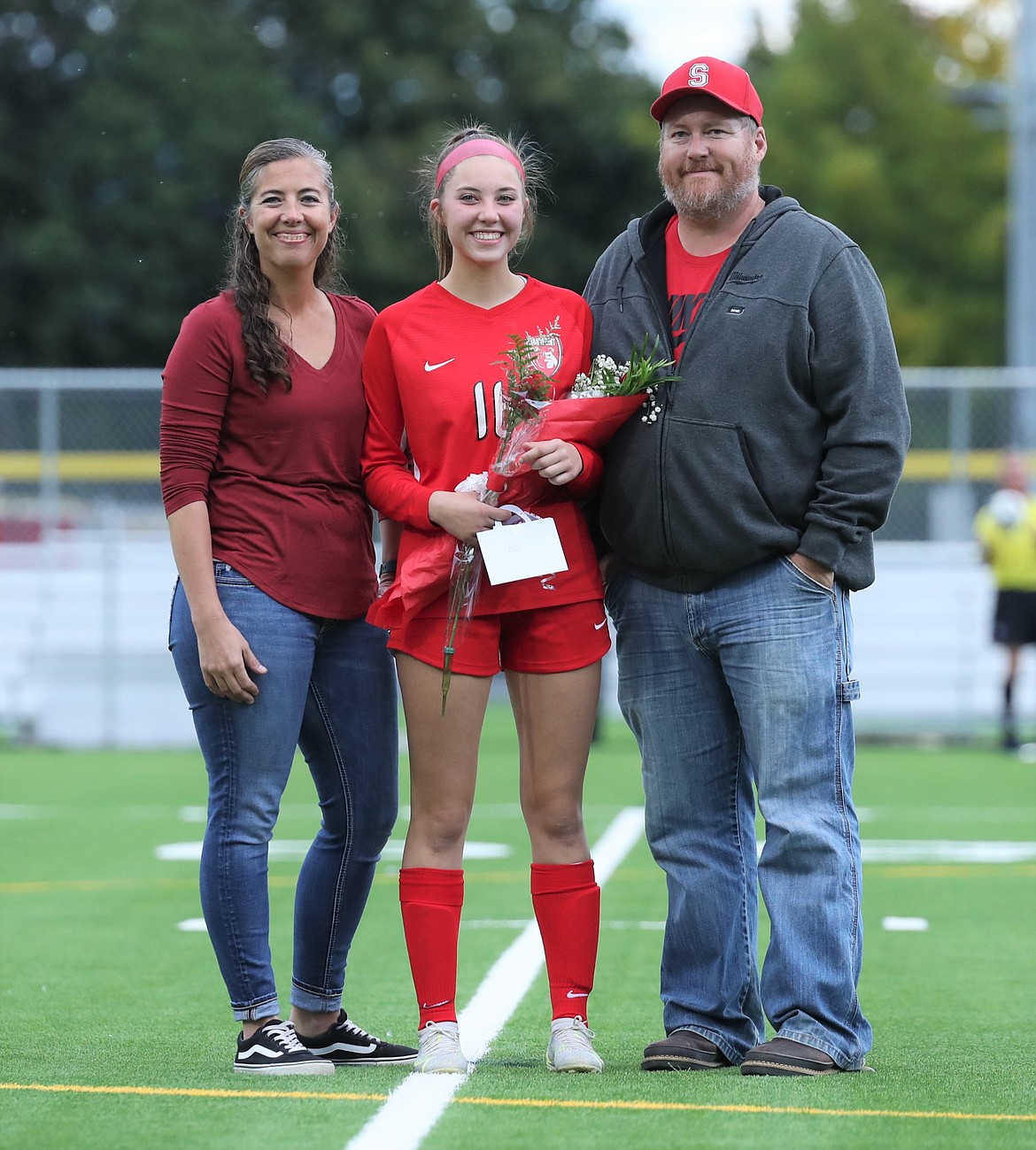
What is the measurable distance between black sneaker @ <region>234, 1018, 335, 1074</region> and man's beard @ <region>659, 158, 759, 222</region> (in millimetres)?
2007

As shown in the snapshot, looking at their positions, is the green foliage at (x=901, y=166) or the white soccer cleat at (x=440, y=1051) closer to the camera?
the white soccer cleat at (x=440, y=1051)

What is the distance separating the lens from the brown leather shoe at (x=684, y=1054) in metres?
4.20

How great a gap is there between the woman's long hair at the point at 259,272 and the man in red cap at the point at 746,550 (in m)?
0.64

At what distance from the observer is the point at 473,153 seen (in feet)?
13.7

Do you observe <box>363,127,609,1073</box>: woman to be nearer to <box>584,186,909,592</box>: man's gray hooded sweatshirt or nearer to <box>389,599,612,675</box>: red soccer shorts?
<box>389,599,612,675</box>: red soccer shorts

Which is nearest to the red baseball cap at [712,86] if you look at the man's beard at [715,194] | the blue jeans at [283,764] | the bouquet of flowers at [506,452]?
the man's beard at [715,194]

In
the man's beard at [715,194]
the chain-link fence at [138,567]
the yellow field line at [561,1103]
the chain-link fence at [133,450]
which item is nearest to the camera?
the yellow field line at [561,1103]

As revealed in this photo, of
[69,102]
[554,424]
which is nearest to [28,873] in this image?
[554,424]

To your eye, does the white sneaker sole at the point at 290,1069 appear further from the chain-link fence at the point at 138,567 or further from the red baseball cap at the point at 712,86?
the chain-link fence at the point at 138,567

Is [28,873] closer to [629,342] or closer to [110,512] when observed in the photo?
[629,342]

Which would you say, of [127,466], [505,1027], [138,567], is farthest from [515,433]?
[127,466]

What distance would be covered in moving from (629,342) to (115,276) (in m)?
29.1

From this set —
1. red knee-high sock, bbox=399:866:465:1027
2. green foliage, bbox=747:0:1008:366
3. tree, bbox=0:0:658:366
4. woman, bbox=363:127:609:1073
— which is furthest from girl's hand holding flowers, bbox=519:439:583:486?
green foliage, bbox=747:0:1008:366

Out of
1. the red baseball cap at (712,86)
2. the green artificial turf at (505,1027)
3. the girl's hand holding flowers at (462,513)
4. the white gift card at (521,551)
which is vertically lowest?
the green artificial turf at (505,1027)
